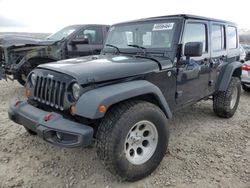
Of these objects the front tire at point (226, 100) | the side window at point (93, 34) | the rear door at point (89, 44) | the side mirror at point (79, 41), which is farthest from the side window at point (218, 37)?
the side window at point (93, 34)

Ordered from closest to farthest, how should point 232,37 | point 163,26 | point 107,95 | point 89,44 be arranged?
point 107,95 < point 163,26 < point 232,37 < point 89,44

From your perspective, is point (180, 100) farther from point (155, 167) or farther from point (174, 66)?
point (155, 167)

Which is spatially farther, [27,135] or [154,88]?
[27,135]

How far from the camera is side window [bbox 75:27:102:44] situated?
6.68 m

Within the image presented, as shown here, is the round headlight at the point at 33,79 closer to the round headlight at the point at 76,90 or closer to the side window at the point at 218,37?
the round headlight at the point at 76,90

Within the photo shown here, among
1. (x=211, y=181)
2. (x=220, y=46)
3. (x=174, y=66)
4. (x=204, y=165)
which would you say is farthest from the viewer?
(x=220, y=46)

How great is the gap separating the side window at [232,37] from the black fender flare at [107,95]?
9.23ft

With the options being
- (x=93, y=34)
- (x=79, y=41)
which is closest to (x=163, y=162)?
(x=79, y=41)

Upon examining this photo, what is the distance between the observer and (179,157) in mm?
3289

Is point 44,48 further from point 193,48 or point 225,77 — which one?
point 225,77

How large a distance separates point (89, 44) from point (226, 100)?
3997 mm

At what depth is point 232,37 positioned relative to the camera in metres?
4.91

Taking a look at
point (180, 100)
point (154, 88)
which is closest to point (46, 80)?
point (154, 88)

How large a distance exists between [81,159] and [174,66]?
182 centimetres
